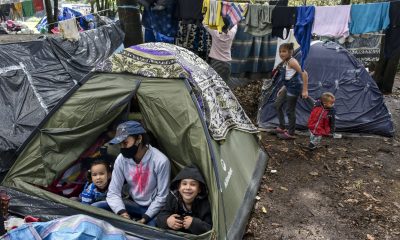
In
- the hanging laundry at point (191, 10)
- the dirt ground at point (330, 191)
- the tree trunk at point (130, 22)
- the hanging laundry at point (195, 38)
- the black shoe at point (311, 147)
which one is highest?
the hanging laundry at point (191, 10)

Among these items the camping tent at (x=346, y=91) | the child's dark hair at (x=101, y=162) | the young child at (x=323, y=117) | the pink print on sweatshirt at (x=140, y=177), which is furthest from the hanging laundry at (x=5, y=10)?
the pink print on sweatshirt at (x=140, y=177)

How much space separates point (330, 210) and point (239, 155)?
1269 millimetres

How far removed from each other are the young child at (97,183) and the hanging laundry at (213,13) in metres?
2.73

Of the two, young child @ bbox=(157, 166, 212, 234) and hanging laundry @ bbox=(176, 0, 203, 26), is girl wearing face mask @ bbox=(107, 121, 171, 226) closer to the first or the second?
young child @ bbox=(157, 166, 212, 234)

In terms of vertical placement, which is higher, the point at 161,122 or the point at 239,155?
the point at 161,122

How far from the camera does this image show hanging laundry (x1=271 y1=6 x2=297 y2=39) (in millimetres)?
5417

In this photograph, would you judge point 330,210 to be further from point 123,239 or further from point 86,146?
point 86,146

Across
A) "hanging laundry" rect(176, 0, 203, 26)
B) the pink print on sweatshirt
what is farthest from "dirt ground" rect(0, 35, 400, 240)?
"hanging laundry" rect(176, 0, 203, 26)

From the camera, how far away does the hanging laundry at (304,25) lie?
5.32 metres

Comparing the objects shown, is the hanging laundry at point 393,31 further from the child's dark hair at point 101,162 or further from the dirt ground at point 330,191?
the child's dark hair at point 101,162

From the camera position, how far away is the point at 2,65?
5621 millimetres

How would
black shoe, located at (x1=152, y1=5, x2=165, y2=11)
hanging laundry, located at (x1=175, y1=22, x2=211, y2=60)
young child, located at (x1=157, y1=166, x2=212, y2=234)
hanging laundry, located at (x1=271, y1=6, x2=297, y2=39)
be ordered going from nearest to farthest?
young child, located at (x1=157, y1=166, x2=212, y2=234) < hanging laundry, located at (x1=271, y1=6, x2=297, y2=39) < black shoe, located at (x1=152, y1=5, x2=165, y2=11) < hanging laundry, located at (x1=175, y1=22, x2=211, y2=60)

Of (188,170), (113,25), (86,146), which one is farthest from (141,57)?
(113,25)

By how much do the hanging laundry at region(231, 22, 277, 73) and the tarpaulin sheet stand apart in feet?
9.10
